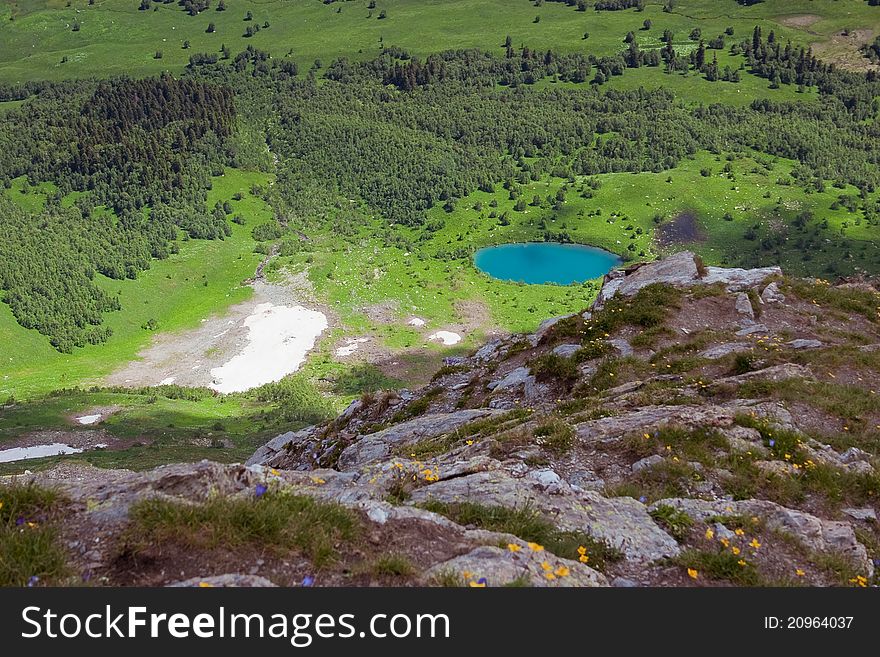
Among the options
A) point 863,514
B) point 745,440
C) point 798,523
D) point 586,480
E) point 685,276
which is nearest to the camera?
point 798,523

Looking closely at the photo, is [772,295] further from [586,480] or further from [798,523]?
[798,523]

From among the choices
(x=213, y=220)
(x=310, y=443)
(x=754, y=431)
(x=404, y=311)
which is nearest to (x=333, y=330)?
(x=404, y=311)

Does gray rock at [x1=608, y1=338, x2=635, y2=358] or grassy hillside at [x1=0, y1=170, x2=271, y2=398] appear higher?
gray rock at [x1=608, y1=338, x2=635, y2=358]

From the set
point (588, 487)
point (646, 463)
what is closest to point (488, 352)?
point (646, 463)

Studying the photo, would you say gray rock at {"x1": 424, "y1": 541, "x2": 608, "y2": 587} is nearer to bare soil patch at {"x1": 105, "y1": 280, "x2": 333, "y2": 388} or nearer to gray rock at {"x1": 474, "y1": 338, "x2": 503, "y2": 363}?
gray rock at {"x1": 474, "y1": 338, "x2": 503, "y2": 363}

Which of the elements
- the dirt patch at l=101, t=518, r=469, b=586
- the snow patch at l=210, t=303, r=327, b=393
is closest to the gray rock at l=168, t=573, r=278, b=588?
the dirt patch at l=101, t=518, r=469, b=586
